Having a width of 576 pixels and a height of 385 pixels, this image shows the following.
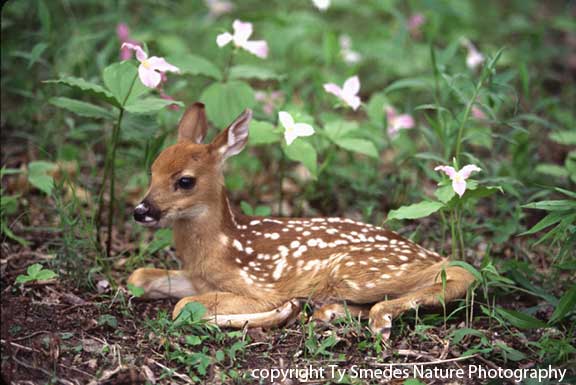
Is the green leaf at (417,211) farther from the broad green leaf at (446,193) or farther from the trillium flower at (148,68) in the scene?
the trillium flower at (148,68)

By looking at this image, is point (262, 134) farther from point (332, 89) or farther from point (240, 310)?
point (240, 310)

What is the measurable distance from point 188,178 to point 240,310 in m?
0.69

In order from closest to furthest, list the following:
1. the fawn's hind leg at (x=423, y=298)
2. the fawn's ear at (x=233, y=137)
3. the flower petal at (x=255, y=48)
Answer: the fawn's hind leg at (x=423, y=298) < the fawn's ear at (x=233, y=137) < the flower petal at (x=255, y=48)

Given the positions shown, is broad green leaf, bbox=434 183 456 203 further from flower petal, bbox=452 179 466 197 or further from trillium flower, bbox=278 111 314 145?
trillium flower, bbox=278 111 314 145

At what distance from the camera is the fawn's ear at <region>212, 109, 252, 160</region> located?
3.68m

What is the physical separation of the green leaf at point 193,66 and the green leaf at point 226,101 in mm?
77

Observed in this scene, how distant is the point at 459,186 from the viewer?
3459mm

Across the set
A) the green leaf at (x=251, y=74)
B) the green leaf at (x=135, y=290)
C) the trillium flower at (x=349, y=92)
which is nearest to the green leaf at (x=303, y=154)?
the trillium flower at (x=349, y=92)

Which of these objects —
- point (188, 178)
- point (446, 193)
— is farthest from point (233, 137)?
point (446, 193)

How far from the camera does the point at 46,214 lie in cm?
452

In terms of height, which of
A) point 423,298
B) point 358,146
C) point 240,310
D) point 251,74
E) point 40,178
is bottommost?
point 240,310

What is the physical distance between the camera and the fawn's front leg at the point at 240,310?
3.53 meters

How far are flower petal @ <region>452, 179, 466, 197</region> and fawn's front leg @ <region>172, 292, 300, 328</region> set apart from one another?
94 cm

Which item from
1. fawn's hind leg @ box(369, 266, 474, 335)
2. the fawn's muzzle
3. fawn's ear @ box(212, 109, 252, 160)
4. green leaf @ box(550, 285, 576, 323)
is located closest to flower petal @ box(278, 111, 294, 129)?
fawn's ear @ box(212, 109, 252, 160)
